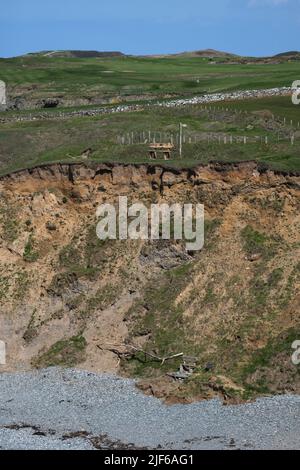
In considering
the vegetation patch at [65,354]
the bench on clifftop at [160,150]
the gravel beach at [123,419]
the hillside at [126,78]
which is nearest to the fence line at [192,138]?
the bench on clifftop at [160,150]

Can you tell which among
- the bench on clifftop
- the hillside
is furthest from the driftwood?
the hillside

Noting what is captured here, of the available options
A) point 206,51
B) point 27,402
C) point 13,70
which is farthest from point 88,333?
point 206,51

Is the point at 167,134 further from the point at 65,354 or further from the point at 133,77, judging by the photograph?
the point at 133,77

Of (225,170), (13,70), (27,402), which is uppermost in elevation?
(13,70)

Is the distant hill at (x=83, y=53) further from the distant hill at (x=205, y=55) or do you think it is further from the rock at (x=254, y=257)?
the rock at (x=254, y=257)

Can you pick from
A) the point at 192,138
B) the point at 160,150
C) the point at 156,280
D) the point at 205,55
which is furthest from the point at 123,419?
the point at 205,55

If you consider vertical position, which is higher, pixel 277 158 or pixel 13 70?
pixel 13 70

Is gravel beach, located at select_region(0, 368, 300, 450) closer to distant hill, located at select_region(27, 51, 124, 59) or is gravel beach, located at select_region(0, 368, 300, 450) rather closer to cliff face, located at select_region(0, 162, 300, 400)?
cliff face, located at select_region(0, 162, 300, 400)

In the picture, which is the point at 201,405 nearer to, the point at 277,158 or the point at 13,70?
the point at 277,158
